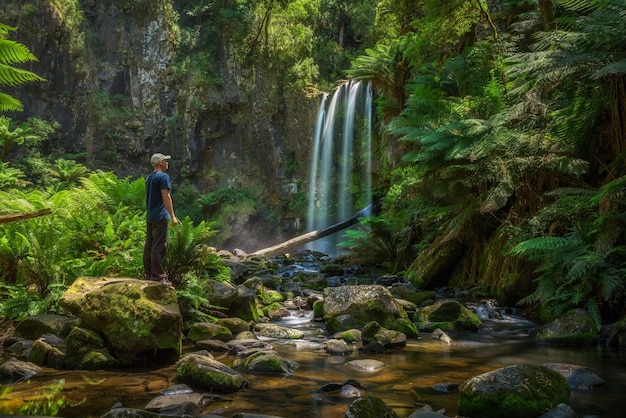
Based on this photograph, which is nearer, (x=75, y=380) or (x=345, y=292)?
(x=75, y=380)

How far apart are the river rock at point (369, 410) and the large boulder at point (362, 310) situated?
9.65 feet

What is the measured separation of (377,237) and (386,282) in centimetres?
190

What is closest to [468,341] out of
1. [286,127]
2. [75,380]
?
[75,380]

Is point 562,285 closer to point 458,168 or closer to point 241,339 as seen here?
point 458,168

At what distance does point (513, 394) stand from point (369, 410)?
3.16ft

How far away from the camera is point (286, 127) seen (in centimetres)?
2486

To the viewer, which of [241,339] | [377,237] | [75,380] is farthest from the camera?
[377,237]

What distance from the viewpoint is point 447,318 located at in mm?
6504

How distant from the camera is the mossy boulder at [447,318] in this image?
20.3ft

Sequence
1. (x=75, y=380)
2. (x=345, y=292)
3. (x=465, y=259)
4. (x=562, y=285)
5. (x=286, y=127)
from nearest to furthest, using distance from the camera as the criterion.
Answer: (x=75, y=380), (x=562, y=285), (x=345, y=292), (x=465, y=259), (x=286, y=127)

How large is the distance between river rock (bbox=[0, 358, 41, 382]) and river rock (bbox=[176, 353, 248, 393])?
1.32 metres

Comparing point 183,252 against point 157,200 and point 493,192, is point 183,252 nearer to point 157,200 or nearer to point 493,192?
point 157,200

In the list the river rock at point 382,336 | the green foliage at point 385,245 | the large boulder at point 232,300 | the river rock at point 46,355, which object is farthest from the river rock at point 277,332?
the green foliage at point 385,245

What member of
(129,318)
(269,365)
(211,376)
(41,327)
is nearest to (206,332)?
(129,318)
